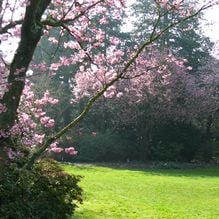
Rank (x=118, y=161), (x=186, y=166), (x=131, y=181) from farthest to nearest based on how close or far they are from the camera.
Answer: (x=118, y=161), (x=186, y=166), (x=131, y=181)

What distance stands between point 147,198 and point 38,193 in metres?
6.32

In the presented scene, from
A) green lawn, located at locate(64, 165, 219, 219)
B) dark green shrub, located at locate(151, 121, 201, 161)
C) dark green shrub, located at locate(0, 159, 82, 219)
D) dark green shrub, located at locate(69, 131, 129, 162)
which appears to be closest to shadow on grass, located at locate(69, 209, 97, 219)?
green lawn, located at locate(64, 165, 219, 219)

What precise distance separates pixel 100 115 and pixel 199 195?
60.8ft

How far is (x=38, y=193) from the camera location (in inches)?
311

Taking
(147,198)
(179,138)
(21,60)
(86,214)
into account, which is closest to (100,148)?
(179,138)

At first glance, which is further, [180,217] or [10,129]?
[180,217]

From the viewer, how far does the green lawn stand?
10.6 m

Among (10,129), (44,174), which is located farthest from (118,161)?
(10,129)

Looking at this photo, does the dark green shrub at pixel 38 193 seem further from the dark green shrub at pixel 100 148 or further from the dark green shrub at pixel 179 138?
the dark green shrub at pixel 179 138

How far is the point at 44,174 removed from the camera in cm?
844

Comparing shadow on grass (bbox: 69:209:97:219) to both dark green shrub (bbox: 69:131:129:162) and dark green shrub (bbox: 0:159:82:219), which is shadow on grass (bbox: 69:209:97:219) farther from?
dark green shrub (bbox: 69:131:129:162)

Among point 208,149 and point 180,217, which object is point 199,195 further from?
point 208,149

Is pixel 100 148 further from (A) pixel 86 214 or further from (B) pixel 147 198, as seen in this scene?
(A) pixel 86 214

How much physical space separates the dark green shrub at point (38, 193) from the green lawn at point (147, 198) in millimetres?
1159
